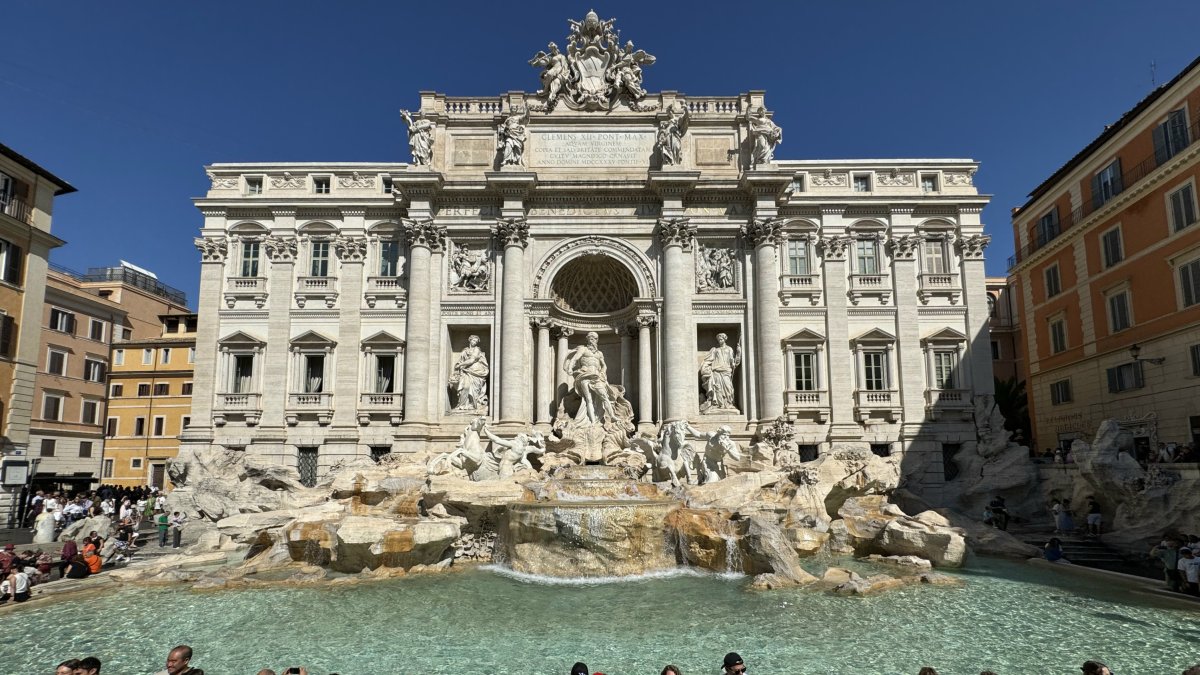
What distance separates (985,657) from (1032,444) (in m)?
29.0

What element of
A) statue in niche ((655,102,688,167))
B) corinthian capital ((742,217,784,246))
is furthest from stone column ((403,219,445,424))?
corinthian capital ((742,217,784,246))

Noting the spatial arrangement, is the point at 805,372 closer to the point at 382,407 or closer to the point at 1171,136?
the point at 1171,136

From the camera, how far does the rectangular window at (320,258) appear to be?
27297 mm

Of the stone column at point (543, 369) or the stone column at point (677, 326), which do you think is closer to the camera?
the stone column at point (677, 326)

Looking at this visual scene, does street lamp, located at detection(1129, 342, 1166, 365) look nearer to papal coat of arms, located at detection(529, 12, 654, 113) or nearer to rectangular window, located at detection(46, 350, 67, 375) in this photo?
papal coat of arms, located at detection(529, 12, 654, 113)

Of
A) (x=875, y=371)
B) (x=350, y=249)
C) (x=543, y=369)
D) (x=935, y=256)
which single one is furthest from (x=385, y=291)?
(x=935, y=256)

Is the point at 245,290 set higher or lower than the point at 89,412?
higher

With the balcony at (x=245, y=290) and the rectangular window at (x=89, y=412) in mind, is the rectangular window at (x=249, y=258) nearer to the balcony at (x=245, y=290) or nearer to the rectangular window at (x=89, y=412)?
the balcony at (x=245, y=290)

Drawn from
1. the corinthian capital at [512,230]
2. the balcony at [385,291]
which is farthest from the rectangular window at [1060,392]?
the balcony at [385,291]

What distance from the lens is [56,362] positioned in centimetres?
3366

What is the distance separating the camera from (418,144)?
1053 inches

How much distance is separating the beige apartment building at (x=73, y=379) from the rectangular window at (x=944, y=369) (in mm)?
39002

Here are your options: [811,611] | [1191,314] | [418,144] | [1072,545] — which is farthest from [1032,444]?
[418,144]

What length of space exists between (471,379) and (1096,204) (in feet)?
85.7
